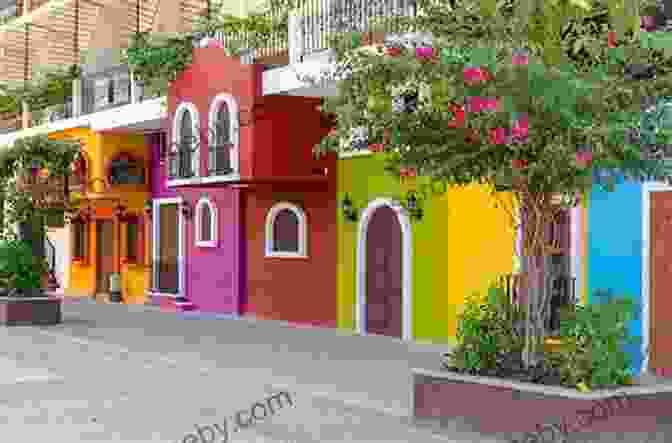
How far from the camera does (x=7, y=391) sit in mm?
11312

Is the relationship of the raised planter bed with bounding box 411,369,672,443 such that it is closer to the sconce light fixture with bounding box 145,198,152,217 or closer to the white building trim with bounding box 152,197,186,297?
the white building trim with bounding box 152,197,186,297

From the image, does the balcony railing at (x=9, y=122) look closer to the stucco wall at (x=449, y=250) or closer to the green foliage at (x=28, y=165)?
the green foliage at (x=28, y=165)

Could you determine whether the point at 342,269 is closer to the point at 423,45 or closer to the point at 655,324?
the point at 655,324

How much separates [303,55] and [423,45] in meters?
8.85

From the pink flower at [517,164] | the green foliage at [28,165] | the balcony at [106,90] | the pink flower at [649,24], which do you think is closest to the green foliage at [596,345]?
the pink flower at [517,164]

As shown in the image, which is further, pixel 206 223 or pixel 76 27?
pixel 76 27

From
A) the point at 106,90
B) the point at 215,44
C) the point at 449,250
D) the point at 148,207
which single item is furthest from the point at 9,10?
the point at 449,250

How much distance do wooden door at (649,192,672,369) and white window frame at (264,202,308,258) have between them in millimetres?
8269

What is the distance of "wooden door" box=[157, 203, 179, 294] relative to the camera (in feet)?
81.8

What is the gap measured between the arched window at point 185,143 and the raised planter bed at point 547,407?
12277 mm

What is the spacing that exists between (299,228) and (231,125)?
238 centimetres

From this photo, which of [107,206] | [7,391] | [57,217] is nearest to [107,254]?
[107,206]

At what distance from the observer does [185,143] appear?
21.3m

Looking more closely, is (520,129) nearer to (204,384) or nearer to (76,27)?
(204,384)
